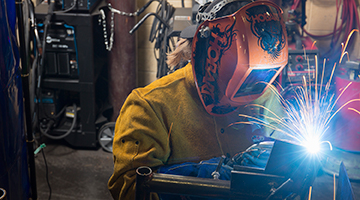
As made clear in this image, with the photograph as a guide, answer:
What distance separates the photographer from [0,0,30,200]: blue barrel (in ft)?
4.78

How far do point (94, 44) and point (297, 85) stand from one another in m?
2.16

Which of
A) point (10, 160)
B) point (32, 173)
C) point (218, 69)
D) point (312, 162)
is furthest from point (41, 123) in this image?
point (312, 162)

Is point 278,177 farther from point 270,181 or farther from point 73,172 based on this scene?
point 73,172

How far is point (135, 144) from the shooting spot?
1.22 meters

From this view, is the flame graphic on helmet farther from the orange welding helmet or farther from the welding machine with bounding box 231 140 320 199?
the welding machine with bounding box 231 140 320 199

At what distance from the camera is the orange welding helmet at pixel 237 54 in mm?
1135

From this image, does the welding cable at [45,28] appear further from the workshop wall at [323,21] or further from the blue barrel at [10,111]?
the workshop wall at [323,21]

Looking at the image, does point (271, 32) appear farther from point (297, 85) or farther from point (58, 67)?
point (58, 67)

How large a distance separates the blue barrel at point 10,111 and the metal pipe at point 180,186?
3.34 ft

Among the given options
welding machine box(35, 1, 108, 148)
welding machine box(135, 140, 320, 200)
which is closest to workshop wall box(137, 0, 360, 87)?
welding machine box(35, 1, 108, 148)

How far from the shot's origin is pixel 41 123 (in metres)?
3.52

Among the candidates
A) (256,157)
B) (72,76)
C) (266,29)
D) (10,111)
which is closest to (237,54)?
(266,29)

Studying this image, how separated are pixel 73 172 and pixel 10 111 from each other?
1724 millimetres

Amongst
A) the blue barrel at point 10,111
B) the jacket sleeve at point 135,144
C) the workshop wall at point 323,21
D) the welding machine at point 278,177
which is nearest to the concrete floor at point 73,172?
the blue barrel at point 10,111
